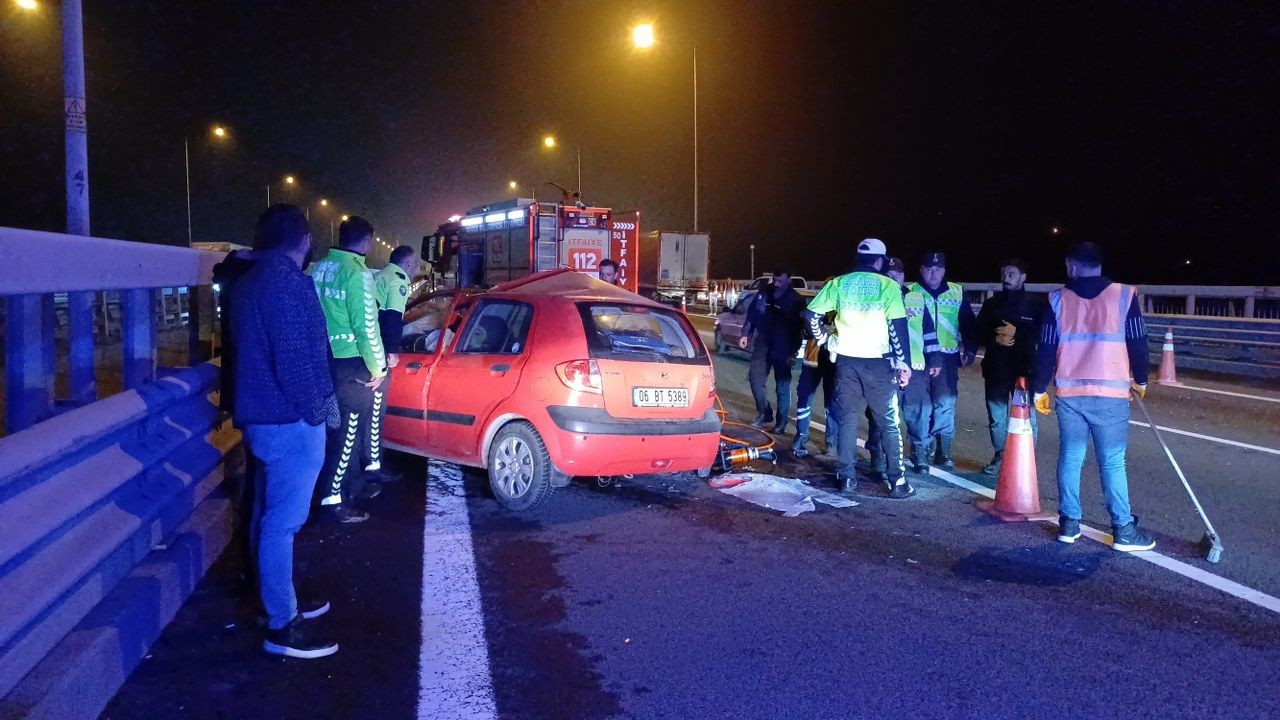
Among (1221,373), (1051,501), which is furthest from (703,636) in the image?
(1221,373)

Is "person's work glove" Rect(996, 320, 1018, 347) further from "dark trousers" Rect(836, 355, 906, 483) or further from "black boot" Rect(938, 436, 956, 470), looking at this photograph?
"dark trousers" Rect(836, 355, 906, 483)

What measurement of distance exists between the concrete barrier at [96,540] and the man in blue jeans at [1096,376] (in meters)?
4.85

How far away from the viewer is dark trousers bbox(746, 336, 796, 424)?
9.77 m

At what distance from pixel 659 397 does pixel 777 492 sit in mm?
1276

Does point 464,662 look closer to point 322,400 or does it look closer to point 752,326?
point 322,400

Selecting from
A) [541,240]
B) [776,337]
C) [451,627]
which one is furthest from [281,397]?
[541,240]

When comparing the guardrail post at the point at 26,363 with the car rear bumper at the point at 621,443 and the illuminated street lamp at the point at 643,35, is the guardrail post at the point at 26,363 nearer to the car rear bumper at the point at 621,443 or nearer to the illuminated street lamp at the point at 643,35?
the car rear bumper at the point at 621,443

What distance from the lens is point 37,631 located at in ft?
10.0

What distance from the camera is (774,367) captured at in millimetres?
9961

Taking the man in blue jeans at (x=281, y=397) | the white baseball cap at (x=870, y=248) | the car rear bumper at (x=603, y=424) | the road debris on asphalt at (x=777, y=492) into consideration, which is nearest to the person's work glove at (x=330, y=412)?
the man in blue jeans at (x=281, y=397)

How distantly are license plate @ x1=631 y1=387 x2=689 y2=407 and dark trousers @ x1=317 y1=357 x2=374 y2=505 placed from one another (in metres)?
1.72

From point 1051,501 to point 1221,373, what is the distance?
38.3ft

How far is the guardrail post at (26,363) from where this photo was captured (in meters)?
3.28

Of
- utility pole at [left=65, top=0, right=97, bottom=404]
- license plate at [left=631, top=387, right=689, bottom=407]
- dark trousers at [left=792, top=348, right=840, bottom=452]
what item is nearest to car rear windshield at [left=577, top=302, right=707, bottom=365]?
license plate at [left=631, top=387, right=689, bottom=407]
